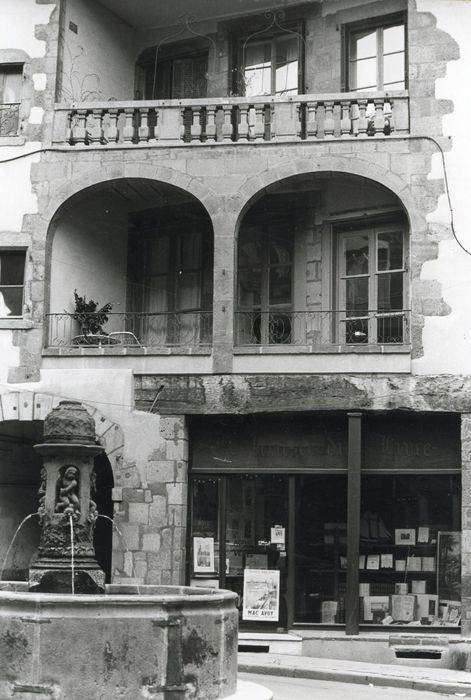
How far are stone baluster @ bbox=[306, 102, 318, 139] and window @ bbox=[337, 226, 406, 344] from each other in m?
1.89

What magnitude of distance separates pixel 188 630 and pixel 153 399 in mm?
8762

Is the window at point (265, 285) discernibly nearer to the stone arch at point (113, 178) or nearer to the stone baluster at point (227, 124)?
the stone arch at point (113, 178)

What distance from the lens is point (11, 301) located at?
1938 cm

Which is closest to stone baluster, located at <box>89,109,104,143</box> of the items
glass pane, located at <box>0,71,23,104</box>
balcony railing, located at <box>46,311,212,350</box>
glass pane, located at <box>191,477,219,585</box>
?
glass pane, located at <box>0,71,23,104</box>

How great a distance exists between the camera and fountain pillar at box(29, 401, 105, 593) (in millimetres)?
12016

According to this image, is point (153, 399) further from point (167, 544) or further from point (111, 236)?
point (111, 236)

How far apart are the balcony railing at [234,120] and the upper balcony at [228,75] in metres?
0.02

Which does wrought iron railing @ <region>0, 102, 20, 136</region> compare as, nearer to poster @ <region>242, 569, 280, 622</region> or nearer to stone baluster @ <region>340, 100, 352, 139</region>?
stone baluster @ <region>340, 100, 352, 139</region>

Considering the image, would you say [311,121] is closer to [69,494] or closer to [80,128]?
[80,128]

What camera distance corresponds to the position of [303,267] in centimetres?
2008

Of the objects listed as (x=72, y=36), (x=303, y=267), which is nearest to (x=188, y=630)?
(x=303, y=267)

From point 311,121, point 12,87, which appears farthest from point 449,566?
point 12,87

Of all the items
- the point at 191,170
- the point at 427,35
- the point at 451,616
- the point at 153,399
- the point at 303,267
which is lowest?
the point at 451,616

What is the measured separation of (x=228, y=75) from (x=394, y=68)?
122 inches
